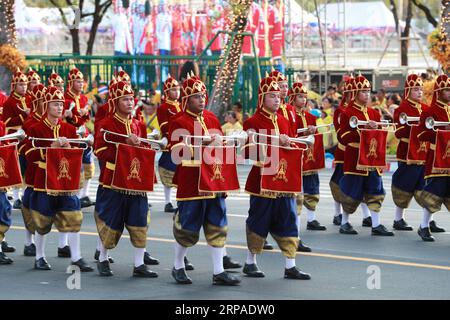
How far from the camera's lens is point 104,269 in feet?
41.1

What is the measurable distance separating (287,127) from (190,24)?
24.6m

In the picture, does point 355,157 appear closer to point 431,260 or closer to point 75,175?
point 431,260

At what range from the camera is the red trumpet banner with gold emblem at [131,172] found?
1223 centimetres

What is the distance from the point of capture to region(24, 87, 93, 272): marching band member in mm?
12867

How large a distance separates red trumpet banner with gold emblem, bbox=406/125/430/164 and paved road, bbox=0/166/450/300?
965 mm

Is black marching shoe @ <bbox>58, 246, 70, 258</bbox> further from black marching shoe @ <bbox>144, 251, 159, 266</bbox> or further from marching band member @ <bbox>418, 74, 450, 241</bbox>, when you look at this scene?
marching band member @ <bbox>418, 74, 450, 241</bbox>

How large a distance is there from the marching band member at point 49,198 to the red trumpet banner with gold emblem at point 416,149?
4971mm

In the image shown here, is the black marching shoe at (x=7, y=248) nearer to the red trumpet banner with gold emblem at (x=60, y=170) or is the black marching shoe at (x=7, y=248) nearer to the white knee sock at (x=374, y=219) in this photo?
the red trumpet banner with gold emblem at (x=60, y=170)

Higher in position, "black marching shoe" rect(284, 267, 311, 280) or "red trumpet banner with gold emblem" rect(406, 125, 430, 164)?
"red trumpet banner with gold emblem" rect(406, 125, 430, 164)

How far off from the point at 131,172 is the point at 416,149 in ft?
16.4

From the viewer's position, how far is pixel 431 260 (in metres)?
13.5

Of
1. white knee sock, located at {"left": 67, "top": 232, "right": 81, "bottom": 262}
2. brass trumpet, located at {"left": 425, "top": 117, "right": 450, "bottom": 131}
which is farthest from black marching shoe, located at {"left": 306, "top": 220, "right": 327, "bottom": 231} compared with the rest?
white knee sock, located at {"left": 67, "top": 232, "right": 81, "bottom": 262}

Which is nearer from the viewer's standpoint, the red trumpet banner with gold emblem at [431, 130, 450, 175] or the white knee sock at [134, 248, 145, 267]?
the white knee sock at [134, 248, 145, 267]
